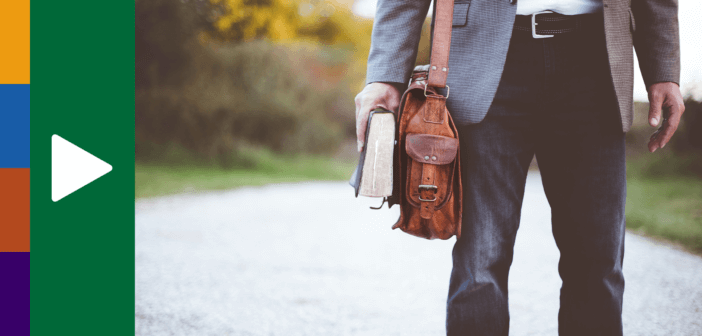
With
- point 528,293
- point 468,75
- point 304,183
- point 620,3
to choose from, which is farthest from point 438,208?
point 304,183

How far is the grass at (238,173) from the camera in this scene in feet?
28.7

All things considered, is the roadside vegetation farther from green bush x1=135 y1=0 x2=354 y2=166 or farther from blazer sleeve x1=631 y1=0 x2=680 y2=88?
green bush x1=135 y1=0 x2=354 y2=166

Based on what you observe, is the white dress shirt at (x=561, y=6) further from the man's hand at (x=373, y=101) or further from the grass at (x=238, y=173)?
the grass at (x=238, y=173)

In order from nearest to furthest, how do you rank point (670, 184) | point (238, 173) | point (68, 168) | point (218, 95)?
point (68, 168) → point (670, 184) → point (238, 173) → point (218, 95)

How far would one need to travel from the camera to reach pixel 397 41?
59.4 inches

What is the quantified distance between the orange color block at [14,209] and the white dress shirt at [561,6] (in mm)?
2590

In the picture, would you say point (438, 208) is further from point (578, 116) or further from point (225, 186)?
point (225, 186)

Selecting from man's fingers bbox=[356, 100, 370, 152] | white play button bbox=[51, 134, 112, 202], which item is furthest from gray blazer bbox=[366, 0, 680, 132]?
white play button bbox=[51, 134, 112, 202]

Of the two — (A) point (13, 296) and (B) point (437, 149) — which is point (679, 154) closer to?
(B) point (437, 149)

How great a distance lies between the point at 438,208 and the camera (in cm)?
142

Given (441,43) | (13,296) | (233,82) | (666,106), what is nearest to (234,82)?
(233,82)

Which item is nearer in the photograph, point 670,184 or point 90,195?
point 90,195

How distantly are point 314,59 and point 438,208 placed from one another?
1526cm

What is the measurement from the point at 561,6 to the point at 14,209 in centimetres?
282
